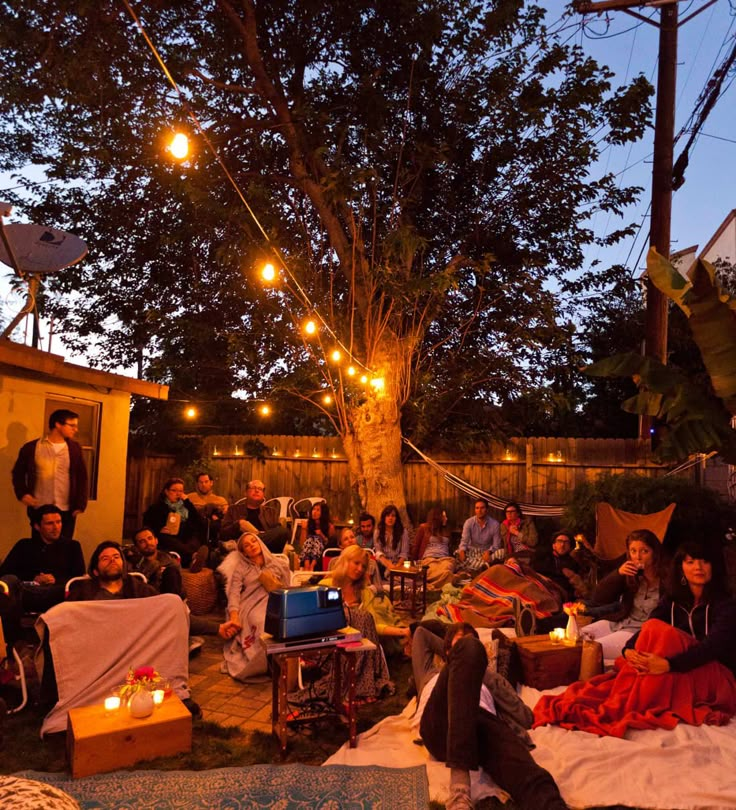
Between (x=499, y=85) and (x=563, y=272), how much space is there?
3.72 meters

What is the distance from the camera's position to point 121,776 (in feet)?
10.6

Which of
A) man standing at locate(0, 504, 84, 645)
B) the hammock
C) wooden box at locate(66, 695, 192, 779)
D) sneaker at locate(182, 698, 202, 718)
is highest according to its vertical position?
the hammock

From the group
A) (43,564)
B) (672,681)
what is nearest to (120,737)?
(43,564)

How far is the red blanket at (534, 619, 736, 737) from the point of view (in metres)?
3.57

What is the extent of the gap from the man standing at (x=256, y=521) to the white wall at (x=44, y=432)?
1.27m

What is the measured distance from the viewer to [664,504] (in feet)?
25.2

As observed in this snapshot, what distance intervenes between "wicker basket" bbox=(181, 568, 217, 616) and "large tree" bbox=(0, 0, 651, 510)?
11.7ft

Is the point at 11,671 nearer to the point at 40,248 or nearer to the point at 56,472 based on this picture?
the point at 56,472

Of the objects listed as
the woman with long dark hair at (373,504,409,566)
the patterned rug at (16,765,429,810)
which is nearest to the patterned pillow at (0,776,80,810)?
the patterned rug at (16,765,429,810)

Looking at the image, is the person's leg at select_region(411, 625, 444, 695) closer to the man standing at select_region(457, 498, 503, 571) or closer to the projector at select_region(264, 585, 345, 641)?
the projector at select_region(264, 585, 345, 641)

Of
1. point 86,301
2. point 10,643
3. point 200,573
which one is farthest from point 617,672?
point 86,301

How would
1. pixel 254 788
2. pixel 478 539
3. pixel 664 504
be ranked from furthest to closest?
1. pixel 478 539
2. pixel 664 504
3. pixel 254 788

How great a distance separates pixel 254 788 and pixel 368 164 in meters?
8.67

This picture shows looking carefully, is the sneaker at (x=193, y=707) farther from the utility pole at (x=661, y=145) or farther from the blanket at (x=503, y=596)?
the utility pole at (x=661, y=145)
